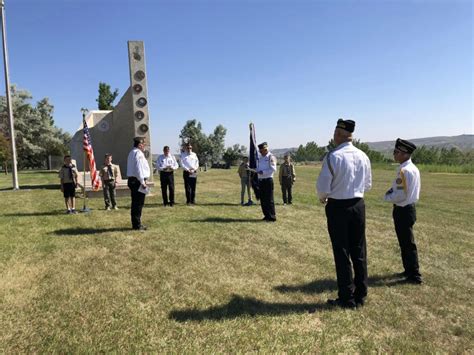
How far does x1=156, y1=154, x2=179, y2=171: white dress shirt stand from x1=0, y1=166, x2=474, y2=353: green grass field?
120 inches

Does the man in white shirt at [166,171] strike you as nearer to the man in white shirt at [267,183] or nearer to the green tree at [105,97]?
the man in white shirt at [267,183]

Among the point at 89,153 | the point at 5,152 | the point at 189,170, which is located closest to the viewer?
the point at 89,153

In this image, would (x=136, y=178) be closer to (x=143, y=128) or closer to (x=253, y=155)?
(x=253, y=155)

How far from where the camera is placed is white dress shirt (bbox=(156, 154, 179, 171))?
11.0 meters

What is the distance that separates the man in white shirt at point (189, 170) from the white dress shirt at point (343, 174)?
25.5 ft

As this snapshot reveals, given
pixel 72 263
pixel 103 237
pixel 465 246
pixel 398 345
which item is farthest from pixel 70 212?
pixel 465 246

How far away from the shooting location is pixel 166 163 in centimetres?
1108

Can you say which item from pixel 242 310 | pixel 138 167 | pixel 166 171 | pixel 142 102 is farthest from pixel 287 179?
pixel 242 310

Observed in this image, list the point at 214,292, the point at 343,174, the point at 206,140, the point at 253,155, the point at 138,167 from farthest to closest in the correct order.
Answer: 1. the point at 206,140
2. the point at 253,155
3. the point at 138,167
4. the point at 214,292
5. the point at 343,174

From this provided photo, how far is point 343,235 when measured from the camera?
156 inches

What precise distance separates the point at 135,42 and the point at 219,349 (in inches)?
575

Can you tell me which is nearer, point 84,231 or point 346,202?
point 346,202

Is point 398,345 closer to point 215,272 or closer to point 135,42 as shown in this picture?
point 215,272

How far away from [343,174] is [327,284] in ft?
5.82
